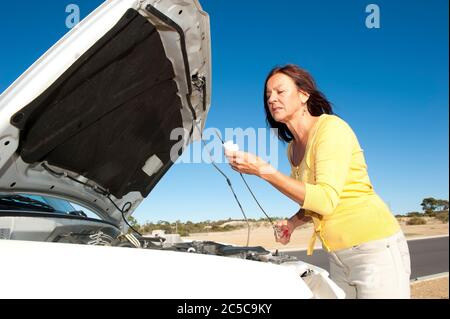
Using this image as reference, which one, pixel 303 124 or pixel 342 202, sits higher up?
pixel 303 124

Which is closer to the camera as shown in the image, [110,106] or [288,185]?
[288,185]

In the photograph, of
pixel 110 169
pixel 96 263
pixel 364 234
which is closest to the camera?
pixel 96 263

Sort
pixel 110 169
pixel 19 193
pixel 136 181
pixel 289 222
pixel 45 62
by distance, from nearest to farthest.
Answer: pixel 45 62, pixel 289 222, pixel 19 193, pixel 110 169, pixel 136 181

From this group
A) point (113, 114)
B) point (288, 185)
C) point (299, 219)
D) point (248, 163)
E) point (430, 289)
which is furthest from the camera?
point (430, 289)

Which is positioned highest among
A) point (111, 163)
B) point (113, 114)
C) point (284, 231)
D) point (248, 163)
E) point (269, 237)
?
point (113, 114)

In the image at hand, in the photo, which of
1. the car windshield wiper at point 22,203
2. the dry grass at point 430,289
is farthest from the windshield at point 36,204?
the dry grass at point 430,289

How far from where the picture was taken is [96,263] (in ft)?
5.84

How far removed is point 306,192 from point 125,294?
998 mm

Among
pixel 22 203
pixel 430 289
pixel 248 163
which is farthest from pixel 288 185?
pixel 430 289

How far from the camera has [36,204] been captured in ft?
11.1

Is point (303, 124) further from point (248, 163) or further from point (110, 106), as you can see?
point (110, 106)

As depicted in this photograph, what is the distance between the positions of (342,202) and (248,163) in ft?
1.85

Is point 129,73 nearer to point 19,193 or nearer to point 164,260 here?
point 19,193

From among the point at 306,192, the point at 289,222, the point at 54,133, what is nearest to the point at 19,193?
the point at 54,133
